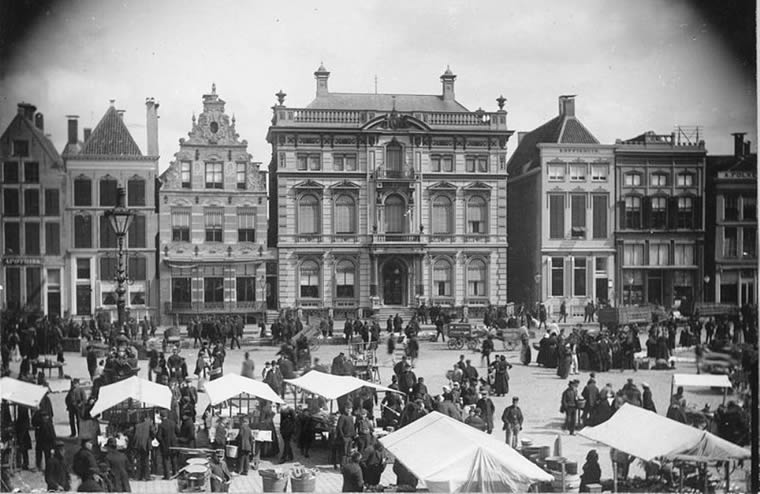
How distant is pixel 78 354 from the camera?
9992 mm

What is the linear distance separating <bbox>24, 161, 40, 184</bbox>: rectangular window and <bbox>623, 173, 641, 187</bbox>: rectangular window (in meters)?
8.06

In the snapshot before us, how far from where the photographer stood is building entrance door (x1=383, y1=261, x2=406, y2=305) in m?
10.5

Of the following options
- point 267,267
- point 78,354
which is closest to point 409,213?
point 267,267

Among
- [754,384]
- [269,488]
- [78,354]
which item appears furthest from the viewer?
[78,354]

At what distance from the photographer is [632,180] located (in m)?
10.5

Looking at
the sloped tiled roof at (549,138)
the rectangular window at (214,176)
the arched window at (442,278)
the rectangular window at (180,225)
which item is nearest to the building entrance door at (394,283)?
the arched window at (442,278)

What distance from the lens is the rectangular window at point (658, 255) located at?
34.6 feet

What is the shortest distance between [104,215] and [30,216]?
36.1 inches

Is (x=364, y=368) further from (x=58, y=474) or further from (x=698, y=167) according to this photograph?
(x=698, y=167)

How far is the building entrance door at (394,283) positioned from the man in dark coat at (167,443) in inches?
142

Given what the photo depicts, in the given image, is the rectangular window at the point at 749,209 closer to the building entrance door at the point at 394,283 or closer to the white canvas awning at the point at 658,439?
the white canvas awning at the point at 658,439

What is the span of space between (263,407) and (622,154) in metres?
6.03

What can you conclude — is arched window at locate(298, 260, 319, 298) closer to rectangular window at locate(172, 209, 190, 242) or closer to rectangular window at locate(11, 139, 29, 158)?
rectangular window at locate(172, 209, 190, 242)

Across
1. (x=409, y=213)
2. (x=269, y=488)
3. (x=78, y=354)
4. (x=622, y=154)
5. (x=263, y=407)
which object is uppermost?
(x=622, y=154)
